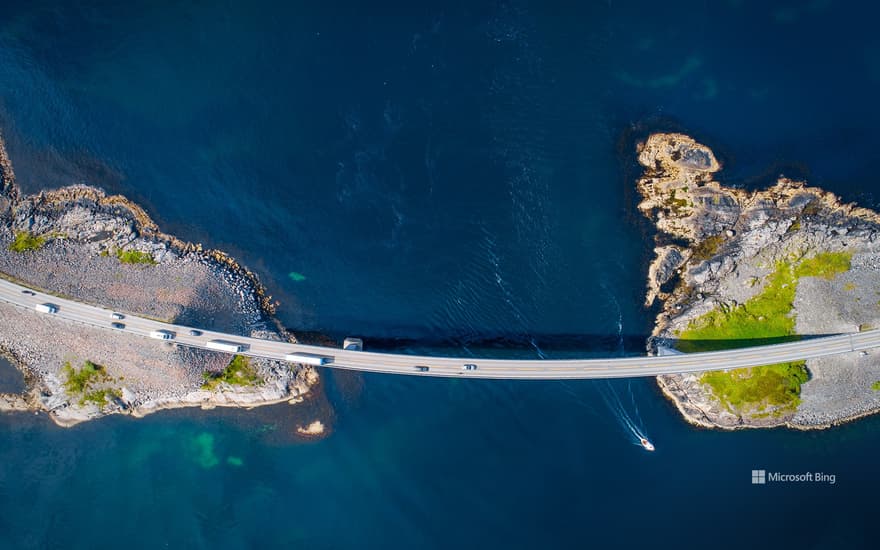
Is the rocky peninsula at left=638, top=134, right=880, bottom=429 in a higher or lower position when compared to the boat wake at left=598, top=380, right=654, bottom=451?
higher

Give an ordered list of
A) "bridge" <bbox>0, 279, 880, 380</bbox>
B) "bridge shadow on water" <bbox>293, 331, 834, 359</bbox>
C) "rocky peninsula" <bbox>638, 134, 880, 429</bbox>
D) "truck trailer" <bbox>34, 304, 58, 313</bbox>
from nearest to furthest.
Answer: "truck trailer" <bbox>34, 304, 58, 313</bbox>
"bridge" <bbox>0, 279, 880, 380</bbox>
"bridge shadow on water" <bbox>293, 331, 834, 359</bbox>
"rocky peninsula" <bbox>638, 134, 880, 429</bbox>

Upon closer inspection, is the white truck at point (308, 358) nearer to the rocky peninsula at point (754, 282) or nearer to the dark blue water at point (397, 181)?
the dark blue water at point (397, 181)

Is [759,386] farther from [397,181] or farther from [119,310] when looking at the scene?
[119,310]

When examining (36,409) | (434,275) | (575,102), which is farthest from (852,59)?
(36,409)

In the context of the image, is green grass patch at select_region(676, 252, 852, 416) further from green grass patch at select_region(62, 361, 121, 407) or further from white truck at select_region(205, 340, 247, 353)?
green grass patch at select_region(62, 361, 121, 407)

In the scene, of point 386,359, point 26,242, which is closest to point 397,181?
point 386,359

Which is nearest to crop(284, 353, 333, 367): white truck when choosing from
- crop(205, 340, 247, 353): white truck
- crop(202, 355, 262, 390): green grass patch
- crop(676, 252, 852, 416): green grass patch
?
crop(205, 340, 247, 353): white truck
